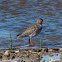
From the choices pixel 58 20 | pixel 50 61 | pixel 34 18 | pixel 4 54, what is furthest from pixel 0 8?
pixel 50 61

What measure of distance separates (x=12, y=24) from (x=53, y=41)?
10.5ft

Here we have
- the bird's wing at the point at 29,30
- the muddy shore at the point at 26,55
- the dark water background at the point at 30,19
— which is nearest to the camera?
the muddy shore at the point at 26,55

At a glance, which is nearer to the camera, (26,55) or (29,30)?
(26,55)

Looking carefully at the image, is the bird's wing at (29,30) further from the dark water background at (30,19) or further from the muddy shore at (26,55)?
the muddy shore at (26,55)

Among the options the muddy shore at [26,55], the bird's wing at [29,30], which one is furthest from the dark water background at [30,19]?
the muddy shore at [26,55]

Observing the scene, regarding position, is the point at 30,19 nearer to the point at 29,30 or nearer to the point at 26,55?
the point at 29,30

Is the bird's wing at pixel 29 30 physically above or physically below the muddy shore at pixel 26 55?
above

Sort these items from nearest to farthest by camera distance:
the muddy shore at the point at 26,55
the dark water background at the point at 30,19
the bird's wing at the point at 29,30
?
the muddy shore at the point at 26,55, the bird's wing at the point at 29,30, the dark water background at the point at 30,19

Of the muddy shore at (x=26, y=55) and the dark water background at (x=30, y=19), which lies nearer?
the muddy shore at (x=26, y=55)

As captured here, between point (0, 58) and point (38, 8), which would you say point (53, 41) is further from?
point (38, 8)

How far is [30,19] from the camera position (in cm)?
1430

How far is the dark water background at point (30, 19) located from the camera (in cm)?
1078

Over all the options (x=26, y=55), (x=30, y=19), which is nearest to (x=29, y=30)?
(x=26, y=55)

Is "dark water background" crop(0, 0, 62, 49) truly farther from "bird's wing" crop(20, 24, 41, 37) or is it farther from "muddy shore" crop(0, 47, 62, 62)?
"muddy shore" crop(0, 47, 62, 62)
